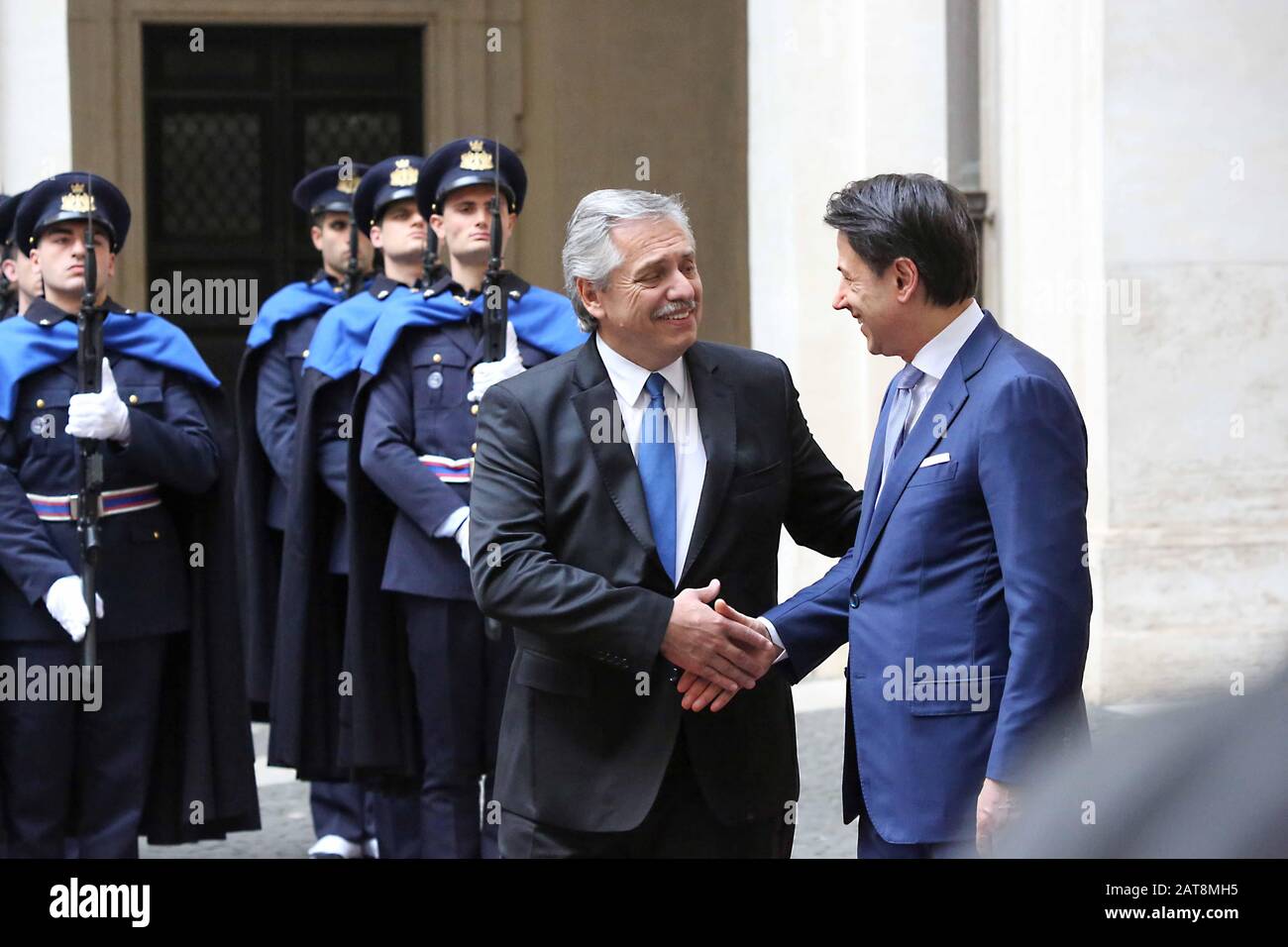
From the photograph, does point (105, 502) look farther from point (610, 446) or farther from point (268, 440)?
point (610, 446)

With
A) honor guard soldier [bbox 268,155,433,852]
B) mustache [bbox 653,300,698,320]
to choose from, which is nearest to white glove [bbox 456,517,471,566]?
honor guard soldier [bbox 268,155,433,852]

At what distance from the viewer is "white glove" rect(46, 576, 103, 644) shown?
18.3 feet

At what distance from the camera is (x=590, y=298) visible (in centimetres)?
383

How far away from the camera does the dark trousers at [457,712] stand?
5910 millimetres

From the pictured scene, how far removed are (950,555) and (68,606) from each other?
2.98 metres

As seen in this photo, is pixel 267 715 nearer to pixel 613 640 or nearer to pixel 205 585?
pixel 205 585

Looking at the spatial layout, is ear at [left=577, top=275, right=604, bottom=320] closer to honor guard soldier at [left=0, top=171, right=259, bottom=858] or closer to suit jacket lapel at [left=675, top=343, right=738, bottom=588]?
suit jacket lapel at [left=675, top=343, right=738, bottom=588]

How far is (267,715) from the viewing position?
7.77 meters

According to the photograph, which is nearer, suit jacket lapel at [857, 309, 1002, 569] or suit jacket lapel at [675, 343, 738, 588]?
suit jacket lapel at [857, 309, 1002, 569]

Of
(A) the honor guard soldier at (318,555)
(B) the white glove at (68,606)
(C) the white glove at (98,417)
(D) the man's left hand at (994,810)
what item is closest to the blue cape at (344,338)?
(A) the honor guard soldier at (318,555)

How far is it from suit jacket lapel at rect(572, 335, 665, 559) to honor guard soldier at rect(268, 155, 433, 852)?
3.20m

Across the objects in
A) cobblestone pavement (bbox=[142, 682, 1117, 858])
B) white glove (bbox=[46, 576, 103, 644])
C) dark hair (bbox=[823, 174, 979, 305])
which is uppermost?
dark hair (bbox=[823, 174, 979, 305])

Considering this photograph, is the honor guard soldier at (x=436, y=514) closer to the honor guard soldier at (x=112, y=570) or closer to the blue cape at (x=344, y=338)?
the honor guard soldier at (x=112, y=570)

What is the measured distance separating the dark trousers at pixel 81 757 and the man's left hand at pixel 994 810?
3.19 meters
